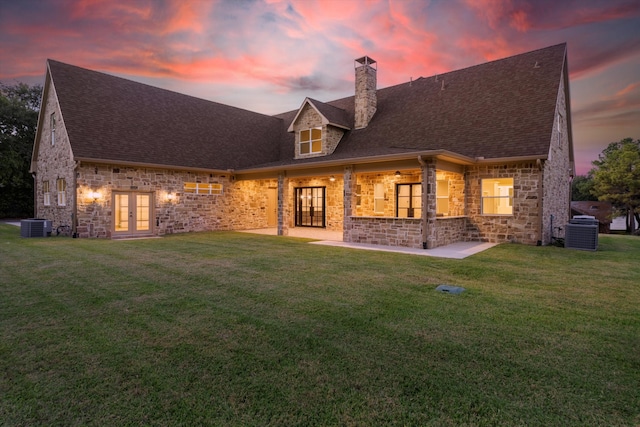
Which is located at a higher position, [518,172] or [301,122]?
[301,122]

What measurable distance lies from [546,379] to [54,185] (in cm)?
1918

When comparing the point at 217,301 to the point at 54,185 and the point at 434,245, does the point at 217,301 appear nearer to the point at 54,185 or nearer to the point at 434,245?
the point at 434,245

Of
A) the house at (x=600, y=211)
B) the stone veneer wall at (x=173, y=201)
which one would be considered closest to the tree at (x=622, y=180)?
the house at (x=600, y=211)

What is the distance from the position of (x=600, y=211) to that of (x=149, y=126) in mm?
40040

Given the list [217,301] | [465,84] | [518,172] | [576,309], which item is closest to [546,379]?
[576,309]

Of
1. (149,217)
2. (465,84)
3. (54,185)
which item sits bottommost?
(149,217)

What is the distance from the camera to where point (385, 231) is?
1158 cm

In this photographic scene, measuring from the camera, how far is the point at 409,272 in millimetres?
7043

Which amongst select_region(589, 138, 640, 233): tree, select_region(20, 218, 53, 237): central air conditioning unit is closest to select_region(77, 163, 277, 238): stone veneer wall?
select_region(20, 218, 53, 237): central air conditioning unit

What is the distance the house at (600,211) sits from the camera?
3080 cm

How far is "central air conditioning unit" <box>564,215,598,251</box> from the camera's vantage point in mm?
10492

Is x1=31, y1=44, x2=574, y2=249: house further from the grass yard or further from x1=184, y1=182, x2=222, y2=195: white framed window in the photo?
the grass yard

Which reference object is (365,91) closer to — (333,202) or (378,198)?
(378,198)

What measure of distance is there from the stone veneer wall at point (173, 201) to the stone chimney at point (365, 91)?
654 cm
